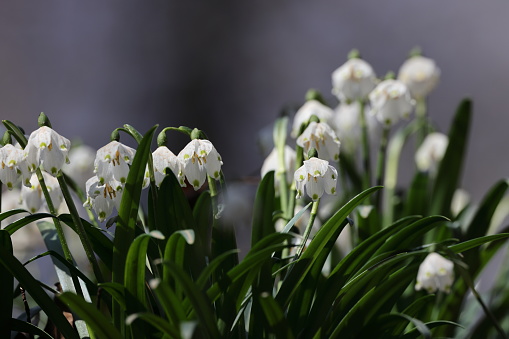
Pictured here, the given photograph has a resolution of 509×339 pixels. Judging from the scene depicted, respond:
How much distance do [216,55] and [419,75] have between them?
350cm

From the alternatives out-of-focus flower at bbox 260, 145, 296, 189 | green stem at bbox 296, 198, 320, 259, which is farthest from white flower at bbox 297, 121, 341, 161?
out-of-focus flower at bbox 260, 145, 296, 189

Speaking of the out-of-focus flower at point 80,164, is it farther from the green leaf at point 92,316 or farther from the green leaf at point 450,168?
the green leaf at point 92,316

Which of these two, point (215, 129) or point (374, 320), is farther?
point (215, 129)

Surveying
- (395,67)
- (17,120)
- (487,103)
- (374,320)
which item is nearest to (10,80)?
(17,120)

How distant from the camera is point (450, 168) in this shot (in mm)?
1353

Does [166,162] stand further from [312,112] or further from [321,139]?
[312,112]

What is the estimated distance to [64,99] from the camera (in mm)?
Answer: 5016

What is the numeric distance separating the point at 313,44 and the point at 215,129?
963 mm

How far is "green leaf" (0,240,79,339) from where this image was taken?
75cm

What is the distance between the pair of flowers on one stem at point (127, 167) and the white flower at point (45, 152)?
0.04 metres

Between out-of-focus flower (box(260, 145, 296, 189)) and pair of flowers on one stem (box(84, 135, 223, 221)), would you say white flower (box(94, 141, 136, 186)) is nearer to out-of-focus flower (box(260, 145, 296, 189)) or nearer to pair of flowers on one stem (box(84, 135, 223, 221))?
pair of flowers on one stem (box(84, 135, 223, 221))

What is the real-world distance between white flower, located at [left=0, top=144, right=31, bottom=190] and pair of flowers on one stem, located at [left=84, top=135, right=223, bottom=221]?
2.9 inches

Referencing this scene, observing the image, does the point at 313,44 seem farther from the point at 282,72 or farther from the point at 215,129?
Result: the point at 215,129

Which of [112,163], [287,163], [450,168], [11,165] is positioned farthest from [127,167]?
[450,168]
